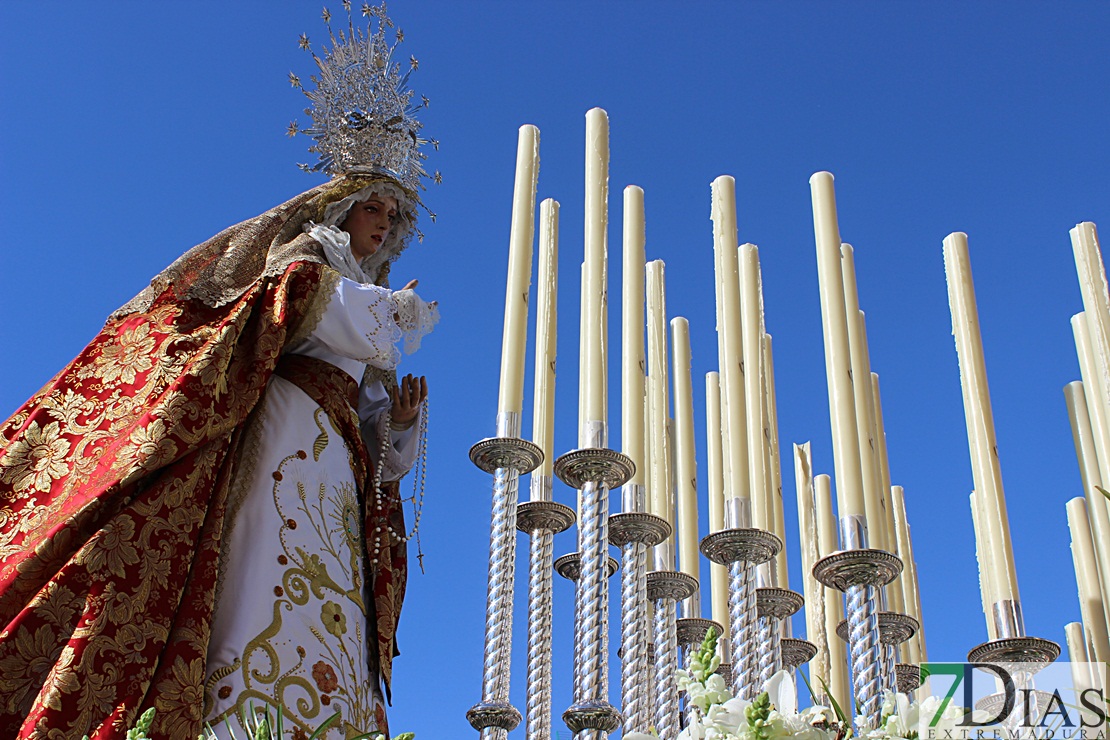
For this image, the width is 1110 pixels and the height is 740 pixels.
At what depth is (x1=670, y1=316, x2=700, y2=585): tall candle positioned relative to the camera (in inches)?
144

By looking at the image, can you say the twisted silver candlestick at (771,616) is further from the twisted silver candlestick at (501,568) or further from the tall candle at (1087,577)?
the tall candle at (1087,577)

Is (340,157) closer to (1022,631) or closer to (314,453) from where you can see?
(314,453)

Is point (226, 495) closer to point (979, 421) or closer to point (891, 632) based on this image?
point (891, 632)

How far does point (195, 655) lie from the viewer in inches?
96.7

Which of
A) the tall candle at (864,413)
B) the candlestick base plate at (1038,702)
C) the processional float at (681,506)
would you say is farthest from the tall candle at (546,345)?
the candlestick base plate at (1038,702)

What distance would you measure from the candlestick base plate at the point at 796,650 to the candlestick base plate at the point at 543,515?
0.86 metres

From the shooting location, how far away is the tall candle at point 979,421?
9.11 feet

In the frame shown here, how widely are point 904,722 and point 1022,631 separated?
1742mm

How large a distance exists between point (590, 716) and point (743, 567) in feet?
1.99

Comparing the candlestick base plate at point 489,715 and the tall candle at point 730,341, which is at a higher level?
the tall candle at point 730,341

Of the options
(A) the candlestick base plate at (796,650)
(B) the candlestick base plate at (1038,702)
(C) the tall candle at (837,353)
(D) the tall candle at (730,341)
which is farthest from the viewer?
(A) the candlestick base plate at (796,650)

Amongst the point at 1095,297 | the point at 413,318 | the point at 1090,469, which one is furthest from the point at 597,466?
the point at 1090,469

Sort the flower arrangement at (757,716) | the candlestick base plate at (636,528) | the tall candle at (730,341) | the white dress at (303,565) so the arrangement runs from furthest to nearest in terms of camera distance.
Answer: the candlestick base plate at (636,528) < the tall candle at (730,341) < the white dress at (303,565) < the flower arrangement at (757,716)

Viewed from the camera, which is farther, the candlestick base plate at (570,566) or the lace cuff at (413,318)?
the candlestick base plate at (570,566)
